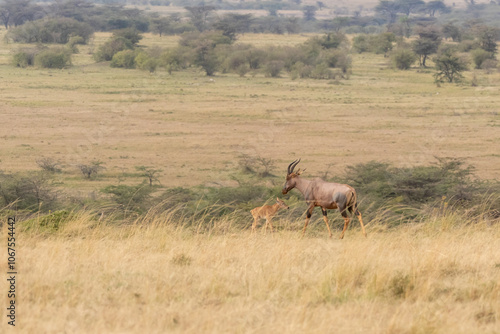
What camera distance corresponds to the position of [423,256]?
4871 mm

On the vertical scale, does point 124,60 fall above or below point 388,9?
above

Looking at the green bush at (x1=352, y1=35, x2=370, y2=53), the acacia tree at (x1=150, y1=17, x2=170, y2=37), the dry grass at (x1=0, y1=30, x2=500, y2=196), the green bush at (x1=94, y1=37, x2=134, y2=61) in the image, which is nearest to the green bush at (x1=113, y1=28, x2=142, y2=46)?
the green bush at (x1=94, y1=37, x2=134, y2=61)

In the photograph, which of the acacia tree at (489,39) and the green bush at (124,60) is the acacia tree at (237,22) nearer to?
the green bush at (124,60)

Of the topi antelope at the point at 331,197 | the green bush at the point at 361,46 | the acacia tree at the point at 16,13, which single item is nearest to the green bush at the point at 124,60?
the green bush at the point at 361,46

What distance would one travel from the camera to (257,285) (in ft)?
14.0

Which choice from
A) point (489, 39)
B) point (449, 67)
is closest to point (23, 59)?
point (449, 67)

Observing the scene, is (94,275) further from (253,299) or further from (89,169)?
(89,169)

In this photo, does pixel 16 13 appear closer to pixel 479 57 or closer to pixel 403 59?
pixel 403 59

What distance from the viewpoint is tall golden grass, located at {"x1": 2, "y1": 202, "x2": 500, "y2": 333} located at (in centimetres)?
370

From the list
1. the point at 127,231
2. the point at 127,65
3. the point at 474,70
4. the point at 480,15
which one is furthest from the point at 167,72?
the point at 480,15

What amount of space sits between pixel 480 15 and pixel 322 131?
119 meters

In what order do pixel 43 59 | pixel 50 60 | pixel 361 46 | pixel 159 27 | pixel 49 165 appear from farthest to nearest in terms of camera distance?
pixel 159 27 → pixel 361 46 → pixel 43 59 → pixel 50 60 → pixel 49 165

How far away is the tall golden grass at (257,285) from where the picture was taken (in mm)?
3701

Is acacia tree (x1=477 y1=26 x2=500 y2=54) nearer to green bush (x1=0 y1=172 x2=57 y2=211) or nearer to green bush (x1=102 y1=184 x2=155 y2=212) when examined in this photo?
green bush (x1=102 y1=184 x2=155 y2=212)
